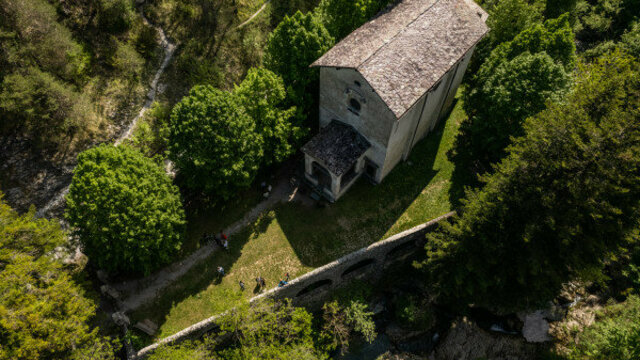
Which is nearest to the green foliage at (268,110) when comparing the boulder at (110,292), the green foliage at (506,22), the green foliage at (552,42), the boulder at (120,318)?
the boulder at (110,292)

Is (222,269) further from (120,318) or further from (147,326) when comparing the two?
(120,318)

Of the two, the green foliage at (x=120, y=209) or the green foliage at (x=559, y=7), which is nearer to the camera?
the green foliage at (x=120, y=209)

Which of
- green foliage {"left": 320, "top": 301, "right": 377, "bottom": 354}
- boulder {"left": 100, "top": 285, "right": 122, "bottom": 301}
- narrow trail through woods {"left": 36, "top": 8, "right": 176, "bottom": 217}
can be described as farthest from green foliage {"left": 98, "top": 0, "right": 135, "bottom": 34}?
green foliage {"left": 320, "top": 301, "right": 377, "bottom": 354}

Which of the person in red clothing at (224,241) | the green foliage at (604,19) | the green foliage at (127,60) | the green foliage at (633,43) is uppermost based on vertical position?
the green foliage at (127,60)

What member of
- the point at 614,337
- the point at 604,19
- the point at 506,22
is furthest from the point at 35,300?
the point at 604,19

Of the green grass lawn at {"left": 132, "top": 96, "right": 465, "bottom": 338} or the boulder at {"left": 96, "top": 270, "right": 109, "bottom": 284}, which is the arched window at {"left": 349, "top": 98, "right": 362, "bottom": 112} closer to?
the green grass lawn at {"left": 132, "top": 96, "right": 465, "bottom": 338}

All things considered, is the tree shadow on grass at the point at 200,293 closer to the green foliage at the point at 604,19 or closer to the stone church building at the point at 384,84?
the stone church building at the point at 384,84

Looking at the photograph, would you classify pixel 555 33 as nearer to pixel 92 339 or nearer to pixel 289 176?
pixel 289 176

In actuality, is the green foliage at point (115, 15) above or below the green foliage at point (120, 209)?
above
